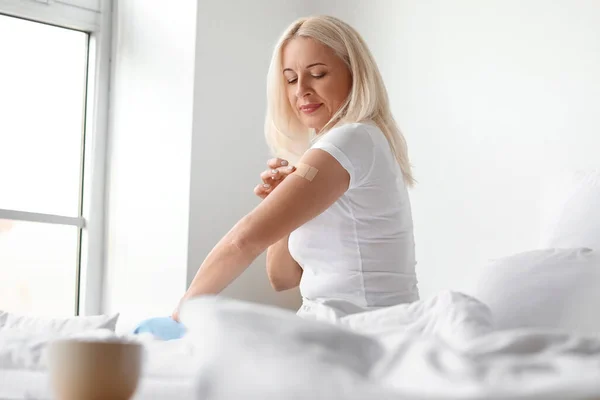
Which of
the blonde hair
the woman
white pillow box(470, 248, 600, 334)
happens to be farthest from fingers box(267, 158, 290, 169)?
white pillow box(470, 248, 600, 334)

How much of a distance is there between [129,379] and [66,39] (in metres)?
2.71

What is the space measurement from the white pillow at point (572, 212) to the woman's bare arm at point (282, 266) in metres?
0.66

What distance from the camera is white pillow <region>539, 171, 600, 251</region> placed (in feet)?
5.65

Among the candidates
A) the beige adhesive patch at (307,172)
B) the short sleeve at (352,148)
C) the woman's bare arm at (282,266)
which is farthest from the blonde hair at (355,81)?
the woman's bare arm at (282,266)

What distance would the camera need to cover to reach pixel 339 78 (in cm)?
201

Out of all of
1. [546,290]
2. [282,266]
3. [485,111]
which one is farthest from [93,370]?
[485,111]

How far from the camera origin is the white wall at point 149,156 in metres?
2.81

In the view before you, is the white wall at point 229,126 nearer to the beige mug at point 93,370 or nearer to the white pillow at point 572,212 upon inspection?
the white pillow at point 572,212

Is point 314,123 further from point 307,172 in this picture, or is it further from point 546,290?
point 546,290

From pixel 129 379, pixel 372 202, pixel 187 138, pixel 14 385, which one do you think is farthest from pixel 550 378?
pixel 187 138

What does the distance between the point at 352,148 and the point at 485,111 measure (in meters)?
0.90

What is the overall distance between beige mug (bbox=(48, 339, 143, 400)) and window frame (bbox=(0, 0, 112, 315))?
2476 mm

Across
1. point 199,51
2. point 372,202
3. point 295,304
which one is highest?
point 199,51

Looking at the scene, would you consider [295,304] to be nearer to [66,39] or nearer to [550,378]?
[66,39]
